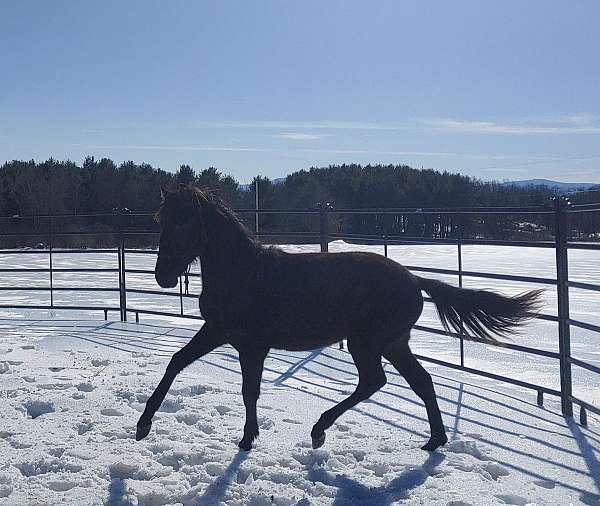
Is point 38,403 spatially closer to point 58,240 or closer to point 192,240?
point 192,240

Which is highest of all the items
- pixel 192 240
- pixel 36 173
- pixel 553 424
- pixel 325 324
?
pixel 36 173

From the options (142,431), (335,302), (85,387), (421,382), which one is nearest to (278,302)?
(335,302)

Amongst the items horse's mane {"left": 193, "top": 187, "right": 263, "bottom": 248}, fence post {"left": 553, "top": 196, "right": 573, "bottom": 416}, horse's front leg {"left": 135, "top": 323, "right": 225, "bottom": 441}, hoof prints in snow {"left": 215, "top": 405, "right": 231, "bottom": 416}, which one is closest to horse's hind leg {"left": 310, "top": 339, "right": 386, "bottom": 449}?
horse's front leg {"left": 135, "top": 323, "right": 225, "bottom": 441}

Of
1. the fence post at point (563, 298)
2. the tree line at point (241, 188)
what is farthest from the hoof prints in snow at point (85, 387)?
the tree line at point (241, 188)

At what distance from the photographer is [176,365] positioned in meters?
3.74

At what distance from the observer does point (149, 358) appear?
625 cm

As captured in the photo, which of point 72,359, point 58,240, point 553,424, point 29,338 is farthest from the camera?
point 58,240

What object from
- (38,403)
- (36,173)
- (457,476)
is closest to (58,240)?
(36,173)

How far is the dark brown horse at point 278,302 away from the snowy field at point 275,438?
0.82ft

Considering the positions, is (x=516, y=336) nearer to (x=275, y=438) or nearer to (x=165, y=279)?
(x=275, y=438)

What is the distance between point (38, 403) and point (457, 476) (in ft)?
9.71

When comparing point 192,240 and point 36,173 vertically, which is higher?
point 36,173

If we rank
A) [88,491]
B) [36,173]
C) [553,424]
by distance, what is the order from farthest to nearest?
[36,173]
[553,424]
[88,491]

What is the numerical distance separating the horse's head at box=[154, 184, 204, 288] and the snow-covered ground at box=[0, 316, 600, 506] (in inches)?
40.1
